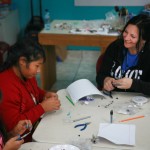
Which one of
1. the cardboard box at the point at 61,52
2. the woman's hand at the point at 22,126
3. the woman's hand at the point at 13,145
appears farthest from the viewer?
the cardboard box at the point at 61,52

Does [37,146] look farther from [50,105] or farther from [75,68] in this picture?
[75,68]

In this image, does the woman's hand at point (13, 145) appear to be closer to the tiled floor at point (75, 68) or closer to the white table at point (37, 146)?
the white table at point (37, 146)

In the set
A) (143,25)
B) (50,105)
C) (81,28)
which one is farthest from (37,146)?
(81,28)

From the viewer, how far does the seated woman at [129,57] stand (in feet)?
6.02

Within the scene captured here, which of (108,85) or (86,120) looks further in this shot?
(108,85)

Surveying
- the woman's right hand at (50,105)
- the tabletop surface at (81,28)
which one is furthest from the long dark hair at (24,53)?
the tabletop surface at (81,28)

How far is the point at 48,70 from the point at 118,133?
2069mm

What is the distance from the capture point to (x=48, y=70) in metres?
3.32

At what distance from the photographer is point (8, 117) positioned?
1.46 meters

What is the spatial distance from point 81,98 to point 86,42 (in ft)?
4.34

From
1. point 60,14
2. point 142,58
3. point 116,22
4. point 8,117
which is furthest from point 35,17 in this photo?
point 8,117

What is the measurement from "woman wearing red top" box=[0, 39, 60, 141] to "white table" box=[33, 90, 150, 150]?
0.22ft

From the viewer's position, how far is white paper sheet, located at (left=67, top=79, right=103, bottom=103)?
1.64 m

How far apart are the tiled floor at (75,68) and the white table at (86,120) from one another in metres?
1.69
